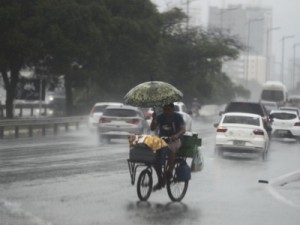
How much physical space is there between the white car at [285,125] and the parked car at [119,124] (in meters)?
8.84

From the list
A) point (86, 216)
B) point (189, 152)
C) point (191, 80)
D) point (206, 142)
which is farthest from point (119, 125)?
point (191, 80)

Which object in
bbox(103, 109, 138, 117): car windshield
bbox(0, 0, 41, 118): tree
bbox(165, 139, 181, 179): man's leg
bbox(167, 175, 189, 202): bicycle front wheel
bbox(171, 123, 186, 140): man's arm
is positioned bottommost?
bbox(167, 175, 189, 202): bicycle front wheel

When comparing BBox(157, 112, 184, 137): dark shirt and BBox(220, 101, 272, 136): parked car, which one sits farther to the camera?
BBox(220, 101, 272, 136): parked car

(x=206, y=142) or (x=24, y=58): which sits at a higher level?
(x=24, y=58)

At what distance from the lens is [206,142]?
122 feet

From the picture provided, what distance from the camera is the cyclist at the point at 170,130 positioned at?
1412 centimetres

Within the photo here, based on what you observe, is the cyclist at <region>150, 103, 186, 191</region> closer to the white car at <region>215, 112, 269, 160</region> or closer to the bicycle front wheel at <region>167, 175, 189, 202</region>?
the bicycle front wheel at <region>167, 175, 189, 202</region>

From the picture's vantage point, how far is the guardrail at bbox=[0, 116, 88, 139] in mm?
38469

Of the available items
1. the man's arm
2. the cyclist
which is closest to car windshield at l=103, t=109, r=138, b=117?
the cyclist

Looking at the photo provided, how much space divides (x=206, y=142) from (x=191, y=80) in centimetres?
4219

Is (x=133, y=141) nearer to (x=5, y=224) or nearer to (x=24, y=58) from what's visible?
(x=5, y=224)

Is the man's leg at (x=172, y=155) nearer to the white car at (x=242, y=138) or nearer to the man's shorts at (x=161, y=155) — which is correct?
the man's shorts at (x=161, y=155)

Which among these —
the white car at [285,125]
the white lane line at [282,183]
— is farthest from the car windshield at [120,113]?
the white lane line at [282,183]

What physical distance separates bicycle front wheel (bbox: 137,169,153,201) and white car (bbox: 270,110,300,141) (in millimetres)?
27090
